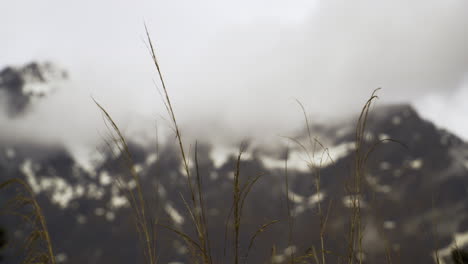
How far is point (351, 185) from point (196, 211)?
33.1 inches

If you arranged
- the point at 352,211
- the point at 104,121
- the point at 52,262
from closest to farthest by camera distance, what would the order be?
the point at 52,262, the point at 104,121, the point at 352,211

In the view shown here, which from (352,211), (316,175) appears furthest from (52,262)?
(352,211)

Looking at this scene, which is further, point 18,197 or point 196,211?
point 18,197

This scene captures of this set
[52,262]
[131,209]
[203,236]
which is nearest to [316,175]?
[203,236]

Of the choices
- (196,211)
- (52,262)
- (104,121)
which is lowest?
(52,262)

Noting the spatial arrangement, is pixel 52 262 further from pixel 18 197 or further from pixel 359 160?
pixel 359 160

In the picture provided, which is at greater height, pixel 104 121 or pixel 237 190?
pixel 104 121

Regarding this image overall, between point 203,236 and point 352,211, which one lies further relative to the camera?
point 352,211

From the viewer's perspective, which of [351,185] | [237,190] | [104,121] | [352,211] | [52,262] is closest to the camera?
[237,190]

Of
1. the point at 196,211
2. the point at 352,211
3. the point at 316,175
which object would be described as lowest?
the point at 196,211

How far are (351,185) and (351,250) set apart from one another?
38 cm

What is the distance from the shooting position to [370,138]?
1839 mm

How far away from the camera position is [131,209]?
1648 millimetres

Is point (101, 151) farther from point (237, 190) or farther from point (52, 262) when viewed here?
point (237, 190)
